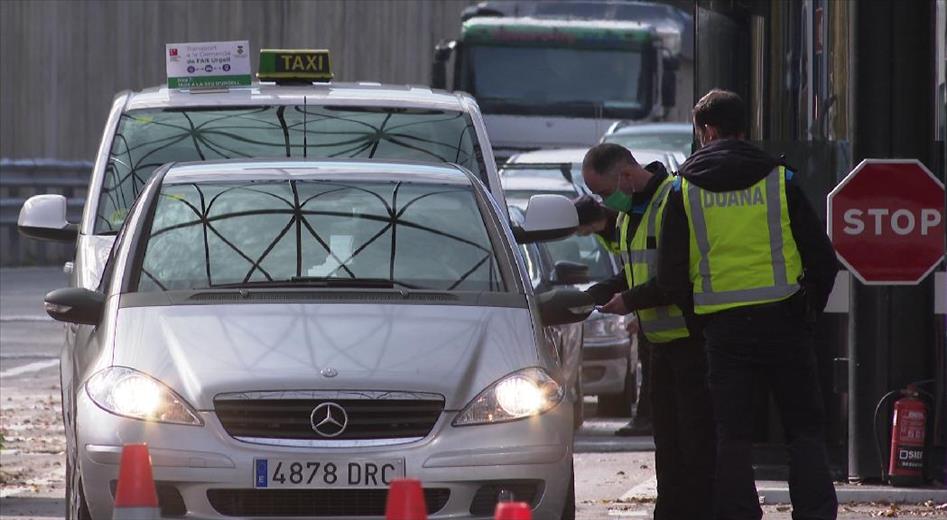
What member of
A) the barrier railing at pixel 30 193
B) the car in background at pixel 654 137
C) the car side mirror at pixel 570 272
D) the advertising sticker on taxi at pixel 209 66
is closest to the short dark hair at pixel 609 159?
the advertising sticker on taxi at pixel 209 66

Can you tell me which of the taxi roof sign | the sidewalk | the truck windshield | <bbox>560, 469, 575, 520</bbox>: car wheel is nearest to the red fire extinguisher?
the sidewalk

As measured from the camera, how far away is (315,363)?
7.30 metres

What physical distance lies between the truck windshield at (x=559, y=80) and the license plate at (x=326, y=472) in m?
19.8

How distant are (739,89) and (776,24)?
85cm

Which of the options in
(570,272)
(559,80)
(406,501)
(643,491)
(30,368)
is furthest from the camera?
(559,80)

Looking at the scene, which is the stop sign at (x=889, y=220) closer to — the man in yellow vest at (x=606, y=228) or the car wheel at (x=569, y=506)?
the man in yellow vest at (x=606, y=228)

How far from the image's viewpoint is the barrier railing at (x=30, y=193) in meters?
28.2

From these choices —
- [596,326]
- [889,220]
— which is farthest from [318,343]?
[596,326]

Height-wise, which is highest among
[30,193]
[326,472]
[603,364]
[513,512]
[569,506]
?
[513,512]

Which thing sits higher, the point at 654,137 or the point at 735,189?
the point at 735,189

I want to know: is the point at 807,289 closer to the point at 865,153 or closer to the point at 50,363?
the point at 865,153

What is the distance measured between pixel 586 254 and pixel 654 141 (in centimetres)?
777

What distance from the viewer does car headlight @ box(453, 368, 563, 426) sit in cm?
726

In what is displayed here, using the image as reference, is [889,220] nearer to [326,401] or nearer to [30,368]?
[326,401]
